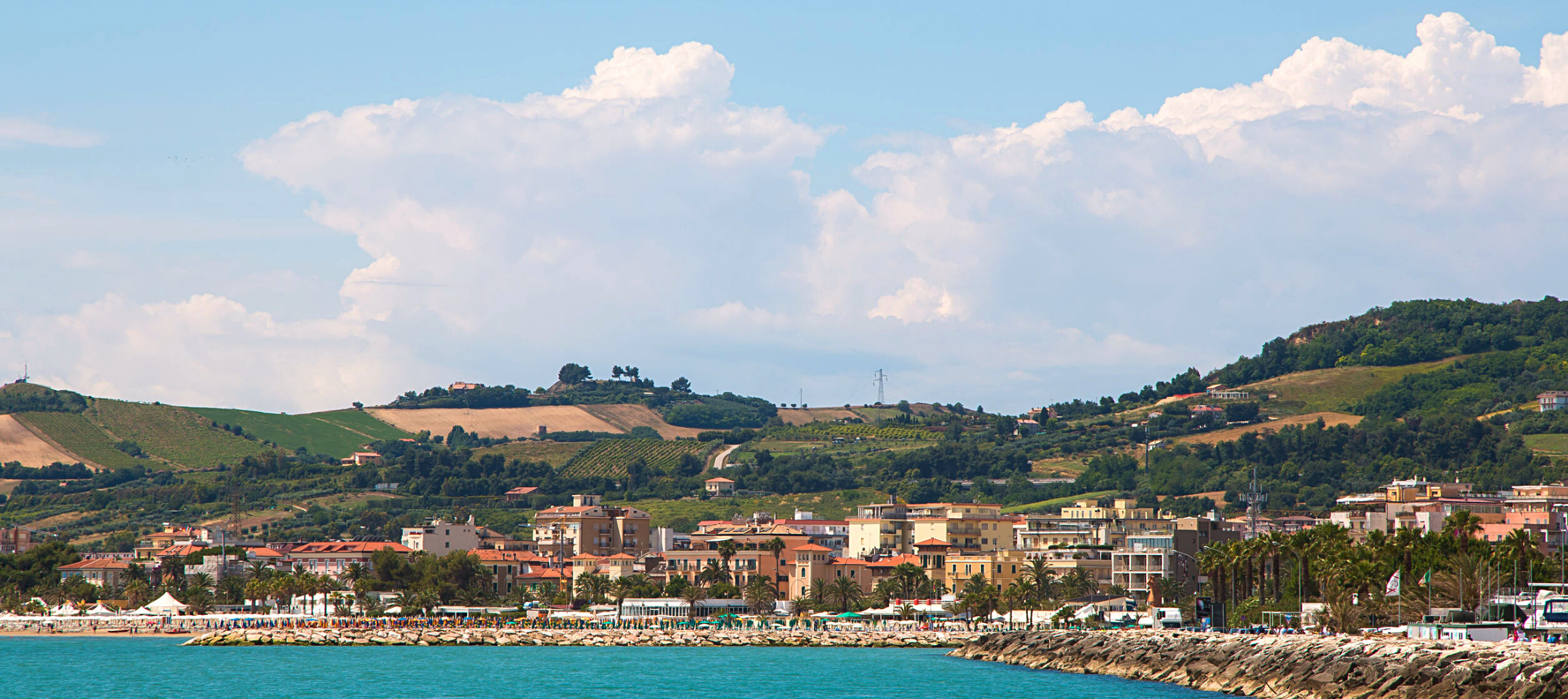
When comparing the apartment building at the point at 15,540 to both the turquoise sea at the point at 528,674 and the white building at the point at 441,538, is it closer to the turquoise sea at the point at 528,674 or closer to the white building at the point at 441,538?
the white building at the point at 441,538

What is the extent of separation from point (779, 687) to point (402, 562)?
2670 inches

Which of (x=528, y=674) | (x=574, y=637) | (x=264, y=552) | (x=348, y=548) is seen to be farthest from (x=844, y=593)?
(x=264, y=552)

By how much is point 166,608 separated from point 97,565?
24.1m

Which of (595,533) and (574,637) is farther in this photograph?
(595,533)

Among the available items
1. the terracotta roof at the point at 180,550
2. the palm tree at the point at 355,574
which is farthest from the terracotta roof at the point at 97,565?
the palm tree at the point at 355,574

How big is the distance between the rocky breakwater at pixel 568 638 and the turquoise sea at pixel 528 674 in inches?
84.2

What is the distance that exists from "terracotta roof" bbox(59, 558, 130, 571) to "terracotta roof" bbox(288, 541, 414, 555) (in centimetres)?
1559

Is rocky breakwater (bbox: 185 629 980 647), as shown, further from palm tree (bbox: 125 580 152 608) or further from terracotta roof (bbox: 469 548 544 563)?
terracotta roof (bbox: 469 548 544 563)

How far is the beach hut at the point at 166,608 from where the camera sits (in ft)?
444

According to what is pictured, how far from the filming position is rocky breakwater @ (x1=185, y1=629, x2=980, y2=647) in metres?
120

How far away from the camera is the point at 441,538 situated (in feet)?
Answer: 568

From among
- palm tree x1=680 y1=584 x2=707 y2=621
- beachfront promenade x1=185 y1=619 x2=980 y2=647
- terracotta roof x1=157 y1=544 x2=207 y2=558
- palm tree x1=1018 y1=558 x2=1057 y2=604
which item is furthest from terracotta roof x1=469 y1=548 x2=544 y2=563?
palm tree x1=1018 y1=558 x2=1057 y2=604

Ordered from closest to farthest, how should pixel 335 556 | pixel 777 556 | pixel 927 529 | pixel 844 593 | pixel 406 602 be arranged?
pixel 844 593
pixel 406 602
pixel 777 556
pixel 927 529
pixel 335 556

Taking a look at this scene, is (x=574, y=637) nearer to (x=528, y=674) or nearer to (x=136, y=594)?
(x=528, y=674)
